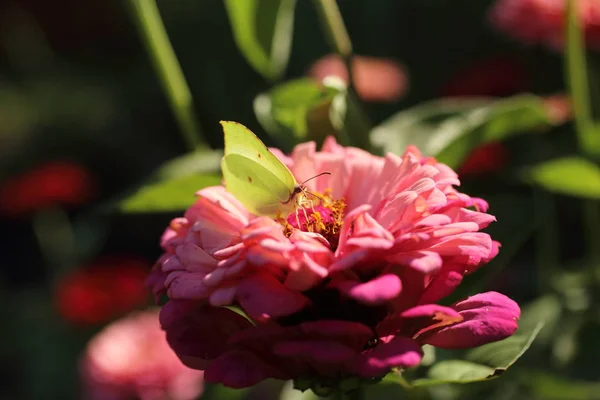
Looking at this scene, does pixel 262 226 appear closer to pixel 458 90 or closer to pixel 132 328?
pixel 132 328

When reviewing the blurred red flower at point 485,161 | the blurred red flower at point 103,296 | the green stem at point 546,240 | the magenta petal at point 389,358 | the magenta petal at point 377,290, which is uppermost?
the magenta petal at point 377,290

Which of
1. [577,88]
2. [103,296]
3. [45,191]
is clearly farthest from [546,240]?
[45,191]

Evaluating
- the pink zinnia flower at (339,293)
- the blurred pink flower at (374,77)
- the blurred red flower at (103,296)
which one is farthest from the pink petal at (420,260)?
the blurred red flower at (103,296)

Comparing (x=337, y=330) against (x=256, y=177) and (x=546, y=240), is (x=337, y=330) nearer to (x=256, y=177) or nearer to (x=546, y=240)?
(x=256, y=177)

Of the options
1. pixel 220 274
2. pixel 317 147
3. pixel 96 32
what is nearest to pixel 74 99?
pixel 96 32

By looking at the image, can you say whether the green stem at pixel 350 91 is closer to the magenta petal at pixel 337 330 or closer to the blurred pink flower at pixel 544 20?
the magenta petal at pixel 337 330
